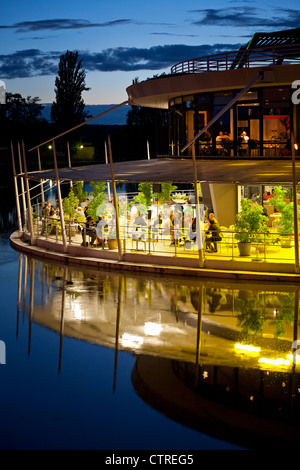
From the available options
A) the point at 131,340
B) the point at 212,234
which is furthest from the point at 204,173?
the point at 131,340

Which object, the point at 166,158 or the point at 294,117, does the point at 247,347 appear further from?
the point at 166,158

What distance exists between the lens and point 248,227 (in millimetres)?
23922

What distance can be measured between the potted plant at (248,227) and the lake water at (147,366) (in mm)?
2393

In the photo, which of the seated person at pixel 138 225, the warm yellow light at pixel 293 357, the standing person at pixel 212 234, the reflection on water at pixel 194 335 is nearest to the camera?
the reflection on water at pixel 194 335

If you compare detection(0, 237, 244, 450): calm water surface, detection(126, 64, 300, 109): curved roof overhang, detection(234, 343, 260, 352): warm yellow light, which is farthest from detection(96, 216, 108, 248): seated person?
detection(234, 343, 260, 352): warm yellow light

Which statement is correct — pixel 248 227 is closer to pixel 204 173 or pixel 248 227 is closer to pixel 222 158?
pixel 204 173

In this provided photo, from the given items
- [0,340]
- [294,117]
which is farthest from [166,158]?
[0,340]

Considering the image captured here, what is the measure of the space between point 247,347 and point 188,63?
2043cm

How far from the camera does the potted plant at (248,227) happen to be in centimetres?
2370

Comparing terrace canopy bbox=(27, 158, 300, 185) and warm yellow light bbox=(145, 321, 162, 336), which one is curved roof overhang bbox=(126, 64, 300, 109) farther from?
warm yellow light bbox=(145, 321, 162, 336)

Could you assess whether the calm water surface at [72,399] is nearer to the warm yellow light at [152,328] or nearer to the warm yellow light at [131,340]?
the warm yellow light at [131,340]

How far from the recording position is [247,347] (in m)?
15.0

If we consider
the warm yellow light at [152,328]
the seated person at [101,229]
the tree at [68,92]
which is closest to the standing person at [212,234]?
the seated person at [101,229]

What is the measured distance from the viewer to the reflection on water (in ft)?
37.7
